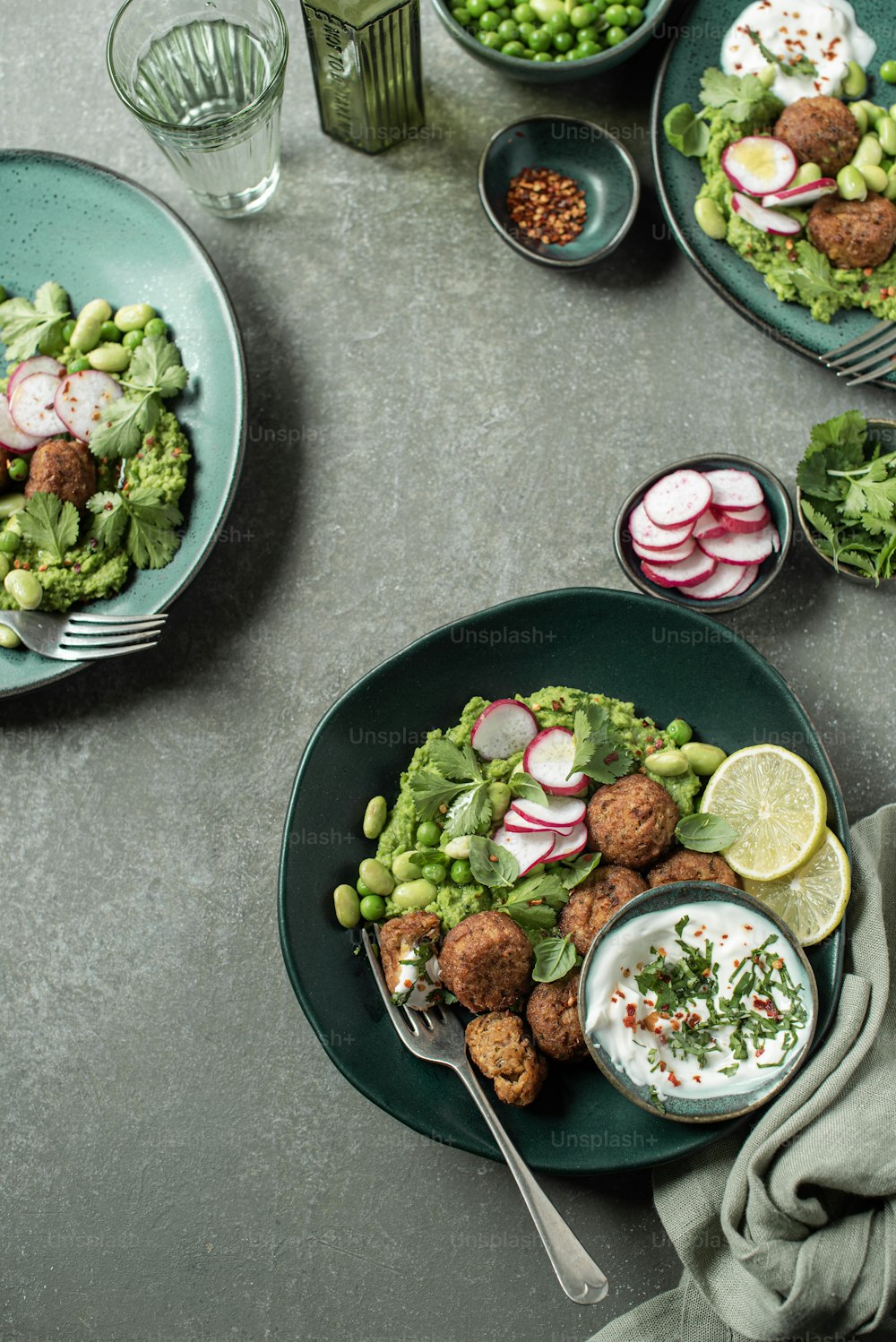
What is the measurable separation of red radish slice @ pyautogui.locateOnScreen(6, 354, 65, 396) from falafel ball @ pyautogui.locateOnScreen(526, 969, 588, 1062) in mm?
2402

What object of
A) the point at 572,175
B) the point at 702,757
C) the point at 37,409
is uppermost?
the point at 572,175

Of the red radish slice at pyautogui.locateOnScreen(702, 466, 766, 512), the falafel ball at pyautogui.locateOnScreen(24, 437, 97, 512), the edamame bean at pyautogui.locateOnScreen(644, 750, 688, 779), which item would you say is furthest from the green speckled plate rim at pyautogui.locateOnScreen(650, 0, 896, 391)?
the falafel ball at pyautogui.locateOnScreen(24, 437, 97, 512)

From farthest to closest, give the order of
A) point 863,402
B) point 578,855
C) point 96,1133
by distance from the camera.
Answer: point 863,402
point 96,1133
point 578,855

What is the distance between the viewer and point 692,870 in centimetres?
302

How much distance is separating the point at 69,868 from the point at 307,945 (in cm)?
92

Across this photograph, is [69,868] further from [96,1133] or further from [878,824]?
[878,824]

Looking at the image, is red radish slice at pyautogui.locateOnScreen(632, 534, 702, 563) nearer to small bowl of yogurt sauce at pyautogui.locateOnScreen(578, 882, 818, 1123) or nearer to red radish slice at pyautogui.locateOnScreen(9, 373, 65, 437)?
small bowl of yogurt sauce at pyautogui.locateOnScreen(578, 882, 818, 1123)

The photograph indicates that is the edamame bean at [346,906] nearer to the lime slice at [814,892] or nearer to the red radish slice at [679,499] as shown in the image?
A: the lime slice at [814,892]

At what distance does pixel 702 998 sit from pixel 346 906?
1.03 meters

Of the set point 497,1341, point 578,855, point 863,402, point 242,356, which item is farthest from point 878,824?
point 242,356

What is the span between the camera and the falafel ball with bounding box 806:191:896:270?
10.9 ft

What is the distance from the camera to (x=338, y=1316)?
3248 millimetres

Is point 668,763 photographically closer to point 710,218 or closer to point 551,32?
point 710,218

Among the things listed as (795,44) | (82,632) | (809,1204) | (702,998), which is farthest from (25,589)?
(795,44)
